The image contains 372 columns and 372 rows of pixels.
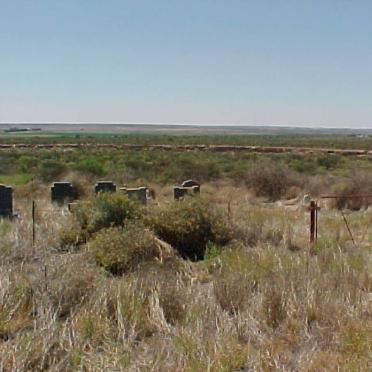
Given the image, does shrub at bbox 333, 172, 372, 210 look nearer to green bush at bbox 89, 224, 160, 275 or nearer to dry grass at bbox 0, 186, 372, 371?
dry grass at bbox 0, 186, 372, 371

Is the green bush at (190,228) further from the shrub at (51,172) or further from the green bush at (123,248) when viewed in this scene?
the shrub at (51,172)

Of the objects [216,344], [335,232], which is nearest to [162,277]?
[216,344]

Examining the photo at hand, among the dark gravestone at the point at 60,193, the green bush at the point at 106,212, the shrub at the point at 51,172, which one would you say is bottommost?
the shrub at the point at 51,172

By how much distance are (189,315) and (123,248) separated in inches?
137

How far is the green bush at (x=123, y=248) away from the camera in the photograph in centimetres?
1002

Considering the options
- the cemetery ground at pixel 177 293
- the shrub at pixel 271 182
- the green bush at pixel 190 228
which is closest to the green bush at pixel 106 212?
the cemetery ground at pixel 177 293

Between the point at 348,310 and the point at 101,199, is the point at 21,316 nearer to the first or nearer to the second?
the point at 348,310

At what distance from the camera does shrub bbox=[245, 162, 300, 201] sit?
28000 mm

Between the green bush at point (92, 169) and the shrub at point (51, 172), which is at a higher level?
the green bush at point (92, 169)

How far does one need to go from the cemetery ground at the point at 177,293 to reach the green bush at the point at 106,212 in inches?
1.0

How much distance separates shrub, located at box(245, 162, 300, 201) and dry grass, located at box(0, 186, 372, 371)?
58.6 ft

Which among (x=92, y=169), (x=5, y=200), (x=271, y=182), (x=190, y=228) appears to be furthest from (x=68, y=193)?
(x=92, y=169)

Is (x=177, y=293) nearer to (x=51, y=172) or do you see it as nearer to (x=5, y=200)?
(x=5, y=200)

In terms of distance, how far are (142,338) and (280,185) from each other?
22086mm
